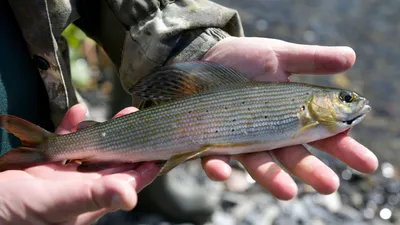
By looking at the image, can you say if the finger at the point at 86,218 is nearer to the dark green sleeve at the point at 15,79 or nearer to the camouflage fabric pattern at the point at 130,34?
the dark green sleeve at the point at 15,79

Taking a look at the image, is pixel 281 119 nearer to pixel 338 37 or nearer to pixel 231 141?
pixel 231 141

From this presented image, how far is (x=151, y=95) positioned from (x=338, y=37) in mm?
8761

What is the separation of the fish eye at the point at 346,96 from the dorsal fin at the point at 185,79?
0.68 metres

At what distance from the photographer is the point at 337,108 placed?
10.6ft

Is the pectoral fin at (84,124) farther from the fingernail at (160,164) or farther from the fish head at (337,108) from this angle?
the fish head at (337,108)

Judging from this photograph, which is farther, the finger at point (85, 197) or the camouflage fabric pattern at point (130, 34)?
the camouflage fabric pattern at point (130, 34)

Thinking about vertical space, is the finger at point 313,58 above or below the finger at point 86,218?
above

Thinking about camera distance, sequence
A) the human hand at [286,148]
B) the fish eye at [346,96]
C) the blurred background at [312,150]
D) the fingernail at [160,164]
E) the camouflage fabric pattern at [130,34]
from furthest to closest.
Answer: the blurred background at [312,150] → the fish eye at [346,96] → the camouflage fabric pattern at [130,34] → the fingernail at [160,164] → the human hand at [286,148]

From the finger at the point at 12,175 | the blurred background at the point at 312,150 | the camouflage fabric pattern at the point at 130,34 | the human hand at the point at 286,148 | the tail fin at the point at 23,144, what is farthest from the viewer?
the blurred background at the point at 312,150

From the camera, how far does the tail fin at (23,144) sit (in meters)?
2.81

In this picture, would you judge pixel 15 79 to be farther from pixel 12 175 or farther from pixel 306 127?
pixel 306 127

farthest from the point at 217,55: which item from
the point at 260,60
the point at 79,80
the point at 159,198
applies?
the point at 79,80

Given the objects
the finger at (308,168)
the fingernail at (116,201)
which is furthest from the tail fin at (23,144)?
the finger at (308,168)

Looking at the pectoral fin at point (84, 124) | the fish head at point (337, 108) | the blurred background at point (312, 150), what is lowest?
the blurred background at point (312, 150)
